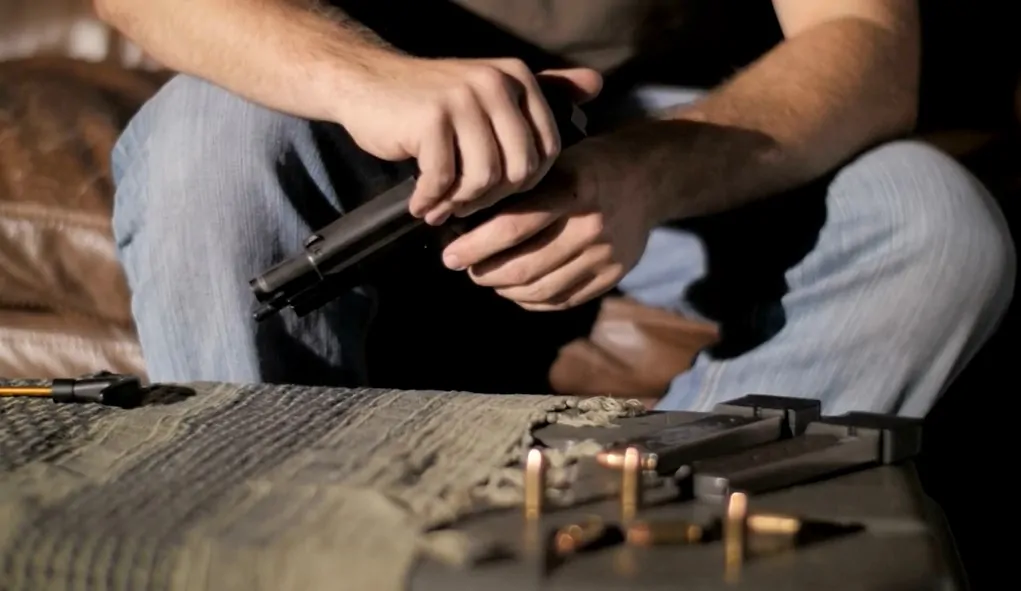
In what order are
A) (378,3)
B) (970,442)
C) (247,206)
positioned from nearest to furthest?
(247,206)
(378,3)
(970,442)

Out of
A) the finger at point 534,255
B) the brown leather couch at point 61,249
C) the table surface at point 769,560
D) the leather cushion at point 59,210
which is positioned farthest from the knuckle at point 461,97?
the leather cushion at point 59,210

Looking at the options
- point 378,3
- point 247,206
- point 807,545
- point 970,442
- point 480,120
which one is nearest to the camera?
point 807,545

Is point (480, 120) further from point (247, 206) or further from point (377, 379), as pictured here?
point (377, 379)

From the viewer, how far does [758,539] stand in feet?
1.48

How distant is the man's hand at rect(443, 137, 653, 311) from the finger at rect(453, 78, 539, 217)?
0.04 meters

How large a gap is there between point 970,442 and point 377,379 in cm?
51

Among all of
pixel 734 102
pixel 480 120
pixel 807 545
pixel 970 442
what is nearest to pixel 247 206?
pixel 480 120

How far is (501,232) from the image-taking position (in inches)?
26.0

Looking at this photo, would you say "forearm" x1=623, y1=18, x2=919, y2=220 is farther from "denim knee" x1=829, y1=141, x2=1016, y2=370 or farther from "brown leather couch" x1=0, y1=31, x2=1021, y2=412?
"brown leather couch" x1=0, y1=31, x2=1021, y2=412

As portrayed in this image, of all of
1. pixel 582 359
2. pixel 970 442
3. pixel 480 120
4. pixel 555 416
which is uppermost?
pixel 480 120

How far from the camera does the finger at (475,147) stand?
0.60 metres

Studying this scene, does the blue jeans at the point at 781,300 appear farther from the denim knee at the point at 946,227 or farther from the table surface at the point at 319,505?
the table surface at the point at 319,505

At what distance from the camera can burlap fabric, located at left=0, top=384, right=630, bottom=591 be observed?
447 mm

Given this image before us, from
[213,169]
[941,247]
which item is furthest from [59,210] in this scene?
[941,247]
